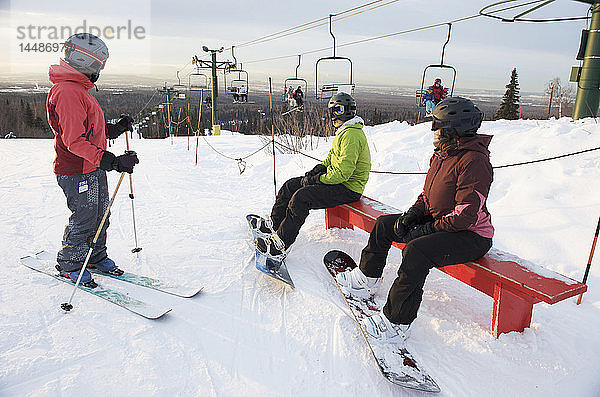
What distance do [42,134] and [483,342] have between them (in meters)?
69.5

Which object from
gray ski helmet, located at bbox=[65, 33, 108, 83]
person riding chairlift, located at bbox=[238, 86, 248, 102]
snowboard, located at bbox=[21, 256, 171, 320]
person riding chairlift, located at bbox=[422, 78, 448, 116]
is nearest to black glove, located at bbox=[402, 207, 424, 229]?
snowboard, located at bbox=[21, 256, 171, 320]

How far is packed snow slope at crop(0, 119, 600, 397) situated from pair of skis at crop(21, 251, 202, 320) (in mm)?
69

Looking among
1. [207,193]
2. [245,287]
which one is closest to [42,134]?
[207,193]

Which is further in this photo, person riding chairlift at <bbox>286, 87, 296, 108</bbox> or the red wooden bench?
person riding chairlift at <bbox>286, 87, 296, 108</bbox>

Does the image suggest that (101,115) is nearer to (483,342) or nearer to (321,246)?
(321,246)

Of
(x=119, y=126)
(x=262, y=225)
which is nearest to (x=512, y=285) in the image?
(x=262, y=225)

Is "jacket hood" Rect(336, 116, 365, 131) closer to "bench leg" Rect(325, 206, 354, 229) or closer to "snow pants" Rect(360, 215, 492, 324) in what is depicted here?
"bench leg" Rect(325, 206, 354, 229)

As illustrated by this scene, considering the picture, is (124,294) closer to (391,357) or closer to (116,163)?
(116,163)

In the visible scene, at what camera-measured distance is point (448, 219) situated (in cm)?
259

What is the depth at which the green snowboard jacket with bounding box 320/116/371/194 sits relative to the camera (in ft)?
12.8

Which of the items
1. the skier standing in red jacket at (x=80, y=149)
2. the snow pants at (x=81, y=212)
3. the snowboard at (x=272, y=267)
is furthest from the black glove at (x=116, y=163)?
the snowboard at (x=272, y=267)

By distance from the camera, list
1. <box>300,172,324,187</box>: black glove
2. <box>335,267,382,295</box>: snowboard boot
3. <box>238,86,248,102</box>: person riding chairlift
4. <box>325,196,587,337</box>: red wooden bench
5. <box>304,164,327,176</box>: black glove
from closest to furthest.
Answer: <box>325,196,587,337</box>: red wooden bench → <box>335,267,382,295</box>: snowboard boot → <box>300,172,324,187</box>: black glove → <box>304,164,327,176</box>: black glove → <box>238,86,248,102</box>: person riding chairlift

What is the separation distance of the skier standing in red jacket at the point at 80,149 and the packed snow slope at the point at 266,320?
417mm

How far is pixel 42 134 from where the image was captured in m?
56.8
